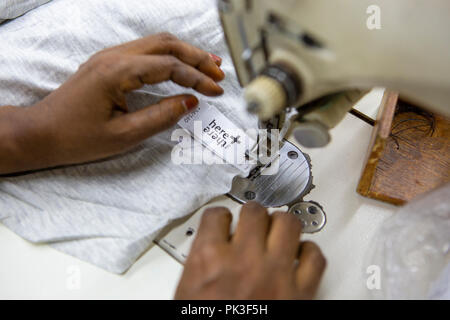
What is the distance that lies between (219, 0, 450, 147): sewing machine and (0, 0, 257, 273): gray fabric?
0.25m

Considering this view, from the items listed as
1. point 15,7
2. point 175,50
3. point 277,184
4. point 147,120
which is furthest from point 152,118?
point 15,7

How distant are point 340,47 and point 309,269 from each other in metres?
0.29

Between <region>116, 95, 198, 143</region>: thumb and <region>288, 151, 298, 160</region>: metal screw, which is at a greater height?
<region>116, 95, 198, 143</region>: thumb

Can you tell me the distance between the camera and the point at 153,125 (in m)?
0.55

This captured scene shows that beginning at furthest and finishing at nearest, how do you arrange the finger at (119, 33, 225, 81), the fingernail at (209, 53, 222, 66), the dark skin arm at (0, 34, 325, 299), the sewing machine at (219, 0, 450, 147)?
the fingernail at (209, 53, 222, 66)
the finger at (119, 33, 225, 81)
the dark skin arm at (0, 34, 325, 299)
the sewing machine at (219, 0, 450, 147)

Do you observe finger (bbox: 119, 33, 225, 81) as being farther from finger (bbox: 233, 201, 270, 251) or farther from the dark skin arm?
finger (bbox: 233, 201, 270, 251)

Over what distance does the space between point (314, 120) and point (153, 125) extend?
0.24 meters

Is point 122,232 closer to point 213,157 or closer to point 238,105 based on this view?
point 213,157

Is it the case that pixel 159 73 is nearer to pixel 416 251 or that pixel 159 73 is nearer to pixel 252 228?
pixel 252 228

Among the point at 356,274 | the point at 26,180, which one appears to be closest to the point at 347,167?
the point at 356,274

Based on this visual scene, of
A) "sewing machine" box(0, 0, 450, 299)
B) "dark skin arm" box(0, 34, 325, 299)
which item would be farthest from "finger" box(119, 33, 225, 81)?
"sewing machine" box(0, 0, 450, 299)

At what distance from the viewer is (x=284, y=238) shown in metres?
0.50

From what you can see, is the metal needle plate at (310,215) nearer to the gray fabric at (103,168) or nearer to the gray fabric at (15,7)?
the gray fabric at (103,168)

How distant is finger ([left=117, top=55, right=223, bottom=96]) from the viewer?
54cm
